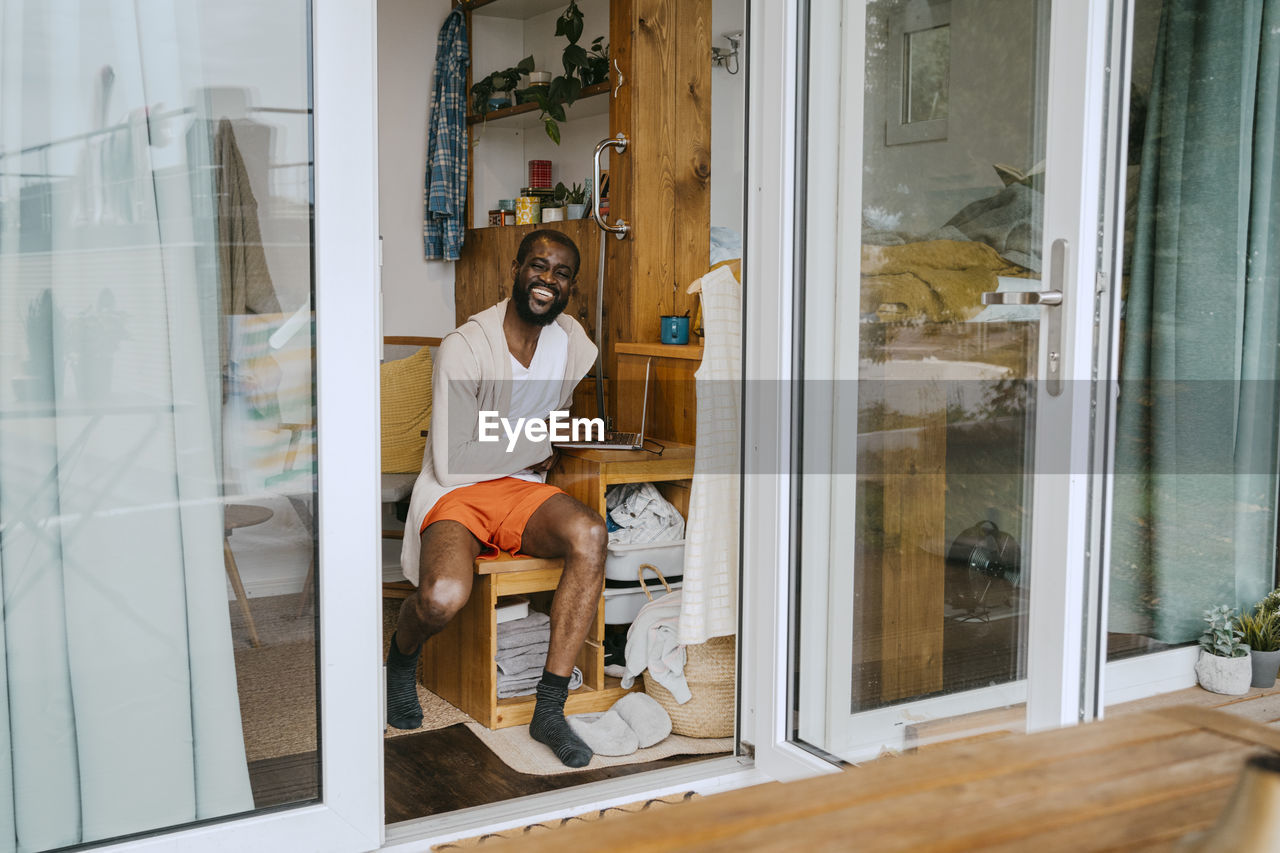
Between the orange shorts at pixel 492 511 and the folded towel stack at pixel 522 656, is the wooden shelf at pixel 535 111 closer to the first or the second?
the orange shorts at pixel 492 511

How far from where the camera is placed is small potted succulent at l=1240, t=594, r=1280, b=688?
2.04 meters

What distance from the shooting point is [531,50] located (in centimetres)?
478

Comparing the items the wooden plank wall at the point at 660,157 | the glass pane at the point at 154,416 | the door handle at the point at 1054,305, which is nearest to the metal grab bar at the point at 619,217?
the wooden plank wall at the point at 660,157

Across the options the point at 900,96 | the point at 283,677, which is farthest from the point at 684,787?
the point at 900,96

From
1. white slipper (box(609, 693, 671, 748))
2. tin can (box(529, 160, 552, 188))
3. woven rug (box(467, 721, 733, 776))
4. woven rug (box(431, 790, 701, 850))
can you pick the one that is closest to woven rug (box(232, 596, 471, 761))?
woven rug (box(431, 790, 701, 850))

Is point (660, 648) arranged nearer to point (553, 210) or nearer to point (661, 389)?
point (661, 389)

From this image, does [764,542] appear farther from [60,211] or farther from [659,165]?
[659,165]

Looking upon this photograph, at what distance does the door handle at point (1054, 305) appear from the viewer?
5.41ft

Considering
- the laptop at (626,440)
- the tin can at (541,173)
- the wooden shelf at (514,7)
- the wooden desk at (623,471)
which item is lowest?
the wooden desk at (623,471)

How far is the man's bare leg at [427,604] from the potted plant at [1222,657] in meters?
1.69

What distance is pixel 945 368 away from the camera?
1.91 meters

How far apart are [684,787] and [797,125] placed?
143 centimetres

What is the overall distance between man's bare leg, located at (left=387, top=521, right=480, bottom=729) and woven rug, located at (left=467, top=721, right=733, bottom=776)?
20 cm

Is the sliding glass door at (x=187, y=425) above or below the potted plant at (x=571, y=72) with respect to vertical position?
below
